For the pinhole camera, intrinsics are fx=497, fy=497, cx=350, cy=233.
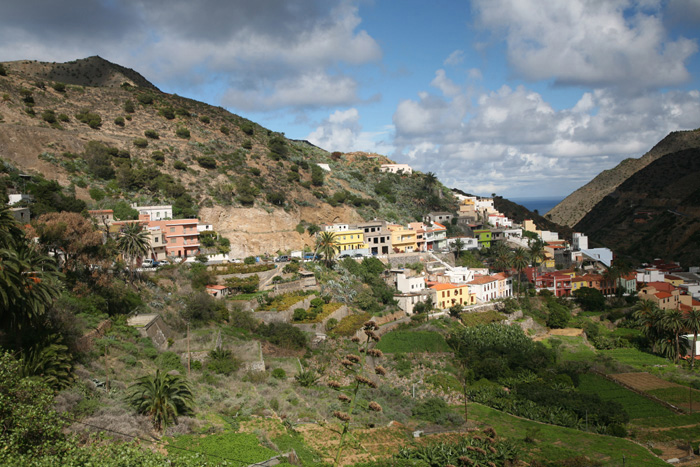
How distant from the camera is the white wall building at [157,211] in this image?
48.4 meters

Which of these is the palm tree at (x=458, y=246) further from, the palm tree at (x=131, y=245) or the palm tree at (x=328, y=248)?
the palm tree at (x=131, y=245)

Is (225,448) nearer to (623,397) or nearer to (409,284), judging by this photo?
(623,397)

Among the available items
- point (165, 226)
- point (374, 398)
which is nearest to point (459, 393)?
point (374, 398)

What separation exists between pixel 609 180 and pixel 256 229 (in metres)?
118

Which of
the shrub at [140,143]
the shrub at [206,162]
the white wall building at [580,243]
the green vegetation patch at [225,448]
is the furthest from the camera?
the white wall building at [580,243]

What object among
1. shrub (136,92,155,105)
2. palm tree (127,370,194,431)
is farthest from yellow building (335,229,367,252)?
shrub (136,92,155,105)

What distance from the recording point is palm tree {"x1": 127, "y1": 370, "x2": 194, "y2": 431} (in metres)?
18.6

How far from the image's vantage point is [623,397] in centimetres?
3325

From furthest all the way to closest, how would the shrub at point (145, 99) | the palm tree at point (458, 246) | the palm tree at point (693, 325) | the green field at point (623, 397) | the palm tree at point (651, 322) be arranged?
the shrub at point (145, 99) < the palm tree at point (458, 246) < the palm tree at point (651, 322) < the palm tree at point (693, 325) < the green field at point (623, 397)

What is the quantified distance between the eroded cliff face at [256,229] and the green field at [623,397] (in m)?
31.8

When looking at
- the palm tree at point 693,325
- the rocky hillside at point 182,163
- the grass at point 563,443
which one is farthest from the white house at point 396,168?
the grass at point 563,443

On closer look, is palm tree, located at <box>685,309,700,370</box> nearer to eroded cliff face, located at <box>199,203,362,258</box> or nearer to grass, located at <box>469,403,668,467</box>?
grass, located at <box>469,403,668,467</box>

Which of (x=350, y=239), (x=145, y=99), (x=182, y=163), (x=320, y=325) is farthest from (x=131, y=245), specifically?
(x=145, y=99)

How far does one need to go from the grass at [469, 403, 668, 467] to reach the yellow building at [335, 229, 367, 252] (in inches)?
1063
